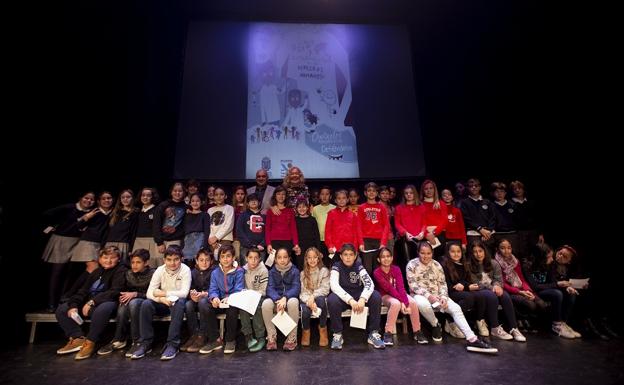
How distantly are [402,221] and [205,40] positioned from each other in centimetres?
442

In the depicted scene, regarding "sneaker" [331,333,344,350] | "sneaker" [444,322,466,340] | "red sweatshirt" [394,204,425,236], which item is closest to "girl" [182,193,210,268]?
"sneaker" [331,333,344,350]

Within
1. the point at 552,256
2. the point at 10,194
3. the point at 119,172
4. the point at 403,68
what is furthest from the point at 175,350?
the point at 403,68

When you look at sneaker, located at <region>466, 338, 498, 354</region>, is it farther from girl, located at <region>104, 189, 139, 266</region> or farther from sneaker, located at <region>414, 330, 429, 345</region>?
girl, located at <region>104, 189, 139, 266</region>

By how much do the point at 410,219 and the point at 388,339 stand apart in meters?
1.49

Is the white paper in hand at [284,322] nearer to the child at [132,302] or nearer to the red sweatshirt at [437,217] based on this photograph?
the child at [132,302]

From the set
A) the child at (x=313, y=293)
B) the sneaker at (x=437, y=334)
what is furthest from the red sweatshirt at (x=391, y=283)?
the child at (x=313, y=293)

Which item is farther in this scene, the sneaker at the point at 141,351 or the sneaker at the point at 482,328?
the sneaker at the point at 482,328

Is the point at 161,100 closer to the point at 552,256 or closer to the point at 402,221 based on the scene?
the point at 402,221

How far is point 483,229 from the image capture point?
3.84 metres

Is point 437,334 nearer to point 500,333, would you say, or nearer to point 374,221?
point 500,333

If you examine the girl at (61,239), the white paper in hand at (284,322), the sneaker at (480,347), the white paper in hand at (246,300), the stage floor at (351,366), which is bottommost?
Answer: the stage floor at (351,366)

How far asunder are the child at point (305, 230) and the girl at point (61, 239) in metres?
2.46

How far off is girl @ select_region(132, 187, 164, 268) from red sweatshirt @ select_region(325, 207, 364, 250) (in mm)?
1991

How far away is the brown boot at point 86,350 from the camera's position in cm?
258
